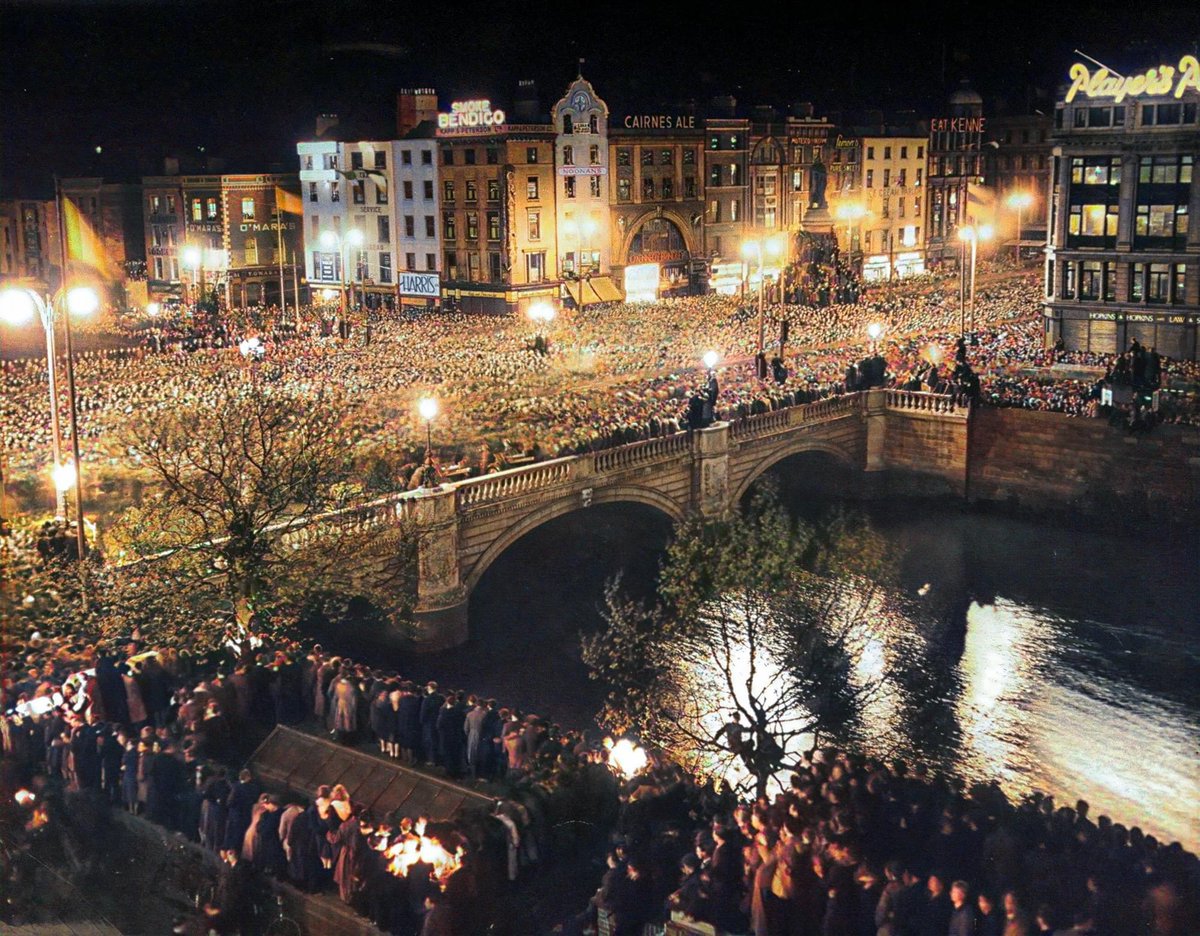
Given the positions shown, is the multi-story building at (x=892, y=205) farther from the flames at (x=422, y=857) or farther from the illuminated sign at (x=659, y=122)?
the flames at (x=422, y=857)

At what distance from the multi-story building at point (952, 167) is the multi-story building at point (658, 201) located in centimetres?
1865

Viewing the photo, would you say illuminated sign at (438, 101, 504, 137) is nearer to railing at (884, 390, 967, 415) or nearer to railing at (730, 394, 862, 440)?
railing at (884, 390, 967, 415)

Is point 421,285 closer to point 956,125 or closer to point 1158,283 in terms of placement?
point 1158,283

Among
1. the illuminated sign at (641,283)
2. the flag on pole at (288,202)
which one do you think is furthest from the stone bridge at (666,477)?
the flag on pole at (288,202)

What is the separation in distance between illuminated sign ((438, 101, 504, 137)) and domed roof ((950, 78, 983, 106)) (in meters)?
31.4

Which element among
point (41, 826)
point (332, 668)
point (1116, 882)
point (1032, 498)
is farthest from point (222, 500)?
point (1032, 498)

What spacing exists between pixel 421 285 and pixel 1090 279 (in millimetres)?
28562

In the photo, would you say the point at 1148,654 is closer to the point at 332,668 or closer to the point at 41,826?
the point at 332,668

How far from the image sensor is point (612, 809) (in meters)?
15.4

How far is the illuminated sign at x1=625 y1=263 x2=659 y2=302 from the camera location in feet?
204

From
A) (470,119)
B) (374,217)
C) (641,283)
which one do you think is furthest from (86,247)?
(641,283)

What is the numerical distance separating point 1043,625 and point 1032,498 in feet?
30.4

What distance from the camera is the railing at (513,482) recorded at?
26906mm

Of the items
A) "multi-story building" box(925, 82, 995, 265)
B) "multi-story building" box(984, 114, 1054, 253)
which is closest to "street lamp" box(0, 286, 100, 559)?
"multi-story building" box(984, 114, 1054, 253)
